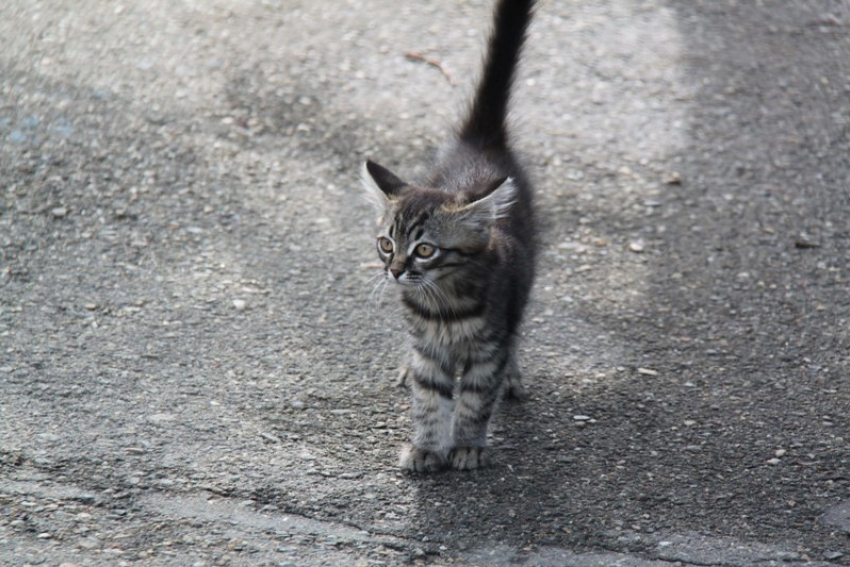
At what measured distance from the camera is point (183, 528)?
364 cm

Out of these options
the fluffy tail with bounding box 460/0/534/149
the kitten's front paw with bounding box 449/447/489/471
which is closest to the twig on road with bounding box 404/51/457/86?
the fluffy tail with bounding box 460/0/534/149

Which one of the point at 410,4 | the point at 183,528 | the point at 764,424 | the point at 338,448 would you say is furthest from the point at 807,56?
the point at 183,528

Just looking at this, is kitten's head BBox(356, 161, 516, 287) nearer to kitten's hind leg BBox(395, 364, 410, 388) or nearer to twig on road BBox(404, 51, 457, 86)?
kitten's hind leg BBox(395, 364, 410, 388)

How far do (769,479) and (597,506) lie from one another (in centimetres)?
71

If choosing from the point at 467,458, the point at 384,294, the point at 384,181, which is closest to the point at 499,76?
the point at 384,181

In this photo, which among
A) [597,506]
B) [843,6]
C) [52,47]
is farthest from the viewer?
[843,6]

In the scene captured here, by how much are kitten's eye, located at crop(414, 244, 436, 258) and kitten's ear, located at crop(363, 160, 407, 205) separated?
0.27 metres

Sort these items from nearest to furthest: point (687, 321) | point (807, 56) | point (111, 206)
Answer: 1. point (687, 321)
2. point (111, 206)
3. point (807, 56)

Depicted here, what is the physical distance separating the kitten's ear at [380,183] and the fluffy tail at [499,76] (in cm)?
82

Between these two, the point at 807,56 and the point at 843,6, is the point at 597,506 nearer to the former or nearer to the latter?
the point at 807,56

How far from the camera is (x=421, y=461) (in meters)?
4.06

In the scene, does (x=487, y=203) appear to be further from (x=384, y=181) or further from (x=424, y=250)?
(x=384, y=181)

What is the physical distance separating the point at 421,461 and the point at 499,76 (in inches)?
70.9

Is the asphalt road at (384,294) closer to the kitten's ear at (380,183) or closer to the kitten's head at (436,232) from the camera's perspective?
the kitten's head at (436,232)
